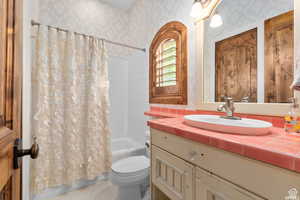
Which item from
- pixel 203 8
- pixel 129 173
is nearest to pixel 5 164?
pixel 129 173

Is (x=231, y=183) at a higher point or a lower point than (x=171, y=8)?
lower

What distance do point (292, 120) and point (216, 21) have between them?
928 mm

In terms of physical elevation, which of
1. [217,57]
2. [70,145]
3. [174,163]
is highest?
[217,57]

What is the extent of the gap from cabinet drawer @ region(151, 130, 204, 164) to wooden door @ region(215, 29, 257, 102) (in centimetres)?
58

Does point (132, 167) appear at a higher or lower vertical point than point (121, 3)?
lower

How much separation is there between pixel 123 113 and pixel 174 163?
1.97 metres

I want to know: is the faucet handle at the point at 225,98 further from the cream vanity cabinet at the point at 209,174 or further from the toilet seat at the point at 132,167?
the toilet seat at the point at 132,167

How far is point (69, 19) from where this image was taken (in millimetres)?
2125

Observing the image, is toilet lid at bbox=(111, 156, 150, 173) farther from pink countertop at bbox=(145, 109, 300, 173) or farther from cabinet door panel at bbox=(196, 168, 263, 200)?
pink countertop at bbox=(145, 109, 300, 173)

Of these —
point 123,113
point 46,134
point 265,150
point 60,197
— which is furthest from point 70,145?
point 265,150

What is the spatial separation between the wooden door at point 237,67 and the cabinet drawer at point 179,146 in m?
0.58

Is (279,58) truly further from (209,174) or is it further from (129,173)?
(129,173)

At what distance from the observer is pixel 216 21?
1184 millimetres

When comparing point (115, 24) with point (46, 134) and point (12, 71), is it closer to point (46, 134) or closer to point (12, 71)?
point (46, 134)
